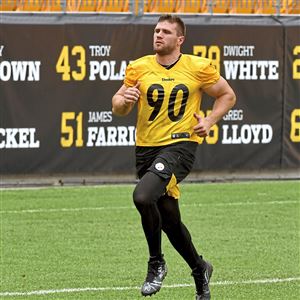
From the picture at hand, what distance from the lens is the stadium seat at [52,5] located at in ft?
56.4

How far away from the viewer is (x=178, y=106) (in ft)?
27.3

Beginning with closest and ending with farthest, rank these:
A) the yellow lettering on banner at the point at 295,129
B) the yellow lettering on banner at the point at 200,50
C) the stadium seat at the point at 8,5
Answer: the stadium seat at the point at 8,5 < the yellow lettering on banner at the point at 200,50 < the yellow lettering on banner at the point at 295,129

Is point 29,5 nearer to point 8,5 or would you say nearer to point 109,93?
point 8,5

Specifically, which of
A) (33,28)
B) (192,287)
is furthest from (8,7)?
(192,287)

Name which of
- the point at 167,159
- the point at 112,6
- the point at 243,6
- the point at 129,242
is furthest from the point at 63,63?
the point at 167,159

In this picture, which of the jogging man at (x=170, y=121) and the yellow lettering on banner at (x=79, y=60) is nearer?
the jogging man at (x=170, y=121)

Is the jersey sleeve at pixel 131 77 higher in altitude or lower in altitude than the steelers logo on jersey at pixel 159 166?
higher

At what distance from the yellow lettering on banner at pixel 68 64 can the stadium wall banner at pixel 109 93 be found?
0.02 meters

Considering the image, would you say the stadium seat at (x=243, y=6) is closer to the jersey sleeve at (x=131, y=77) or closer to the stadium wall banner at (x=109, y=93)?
the stadium wall banner at (x=109, y=93)

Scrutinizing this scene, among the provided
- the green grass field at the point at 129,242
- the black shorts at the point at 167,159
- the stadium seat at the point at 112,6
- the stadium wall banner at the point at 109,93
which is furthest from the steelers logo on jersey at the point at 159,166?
the stadium seat at the point at 112,6

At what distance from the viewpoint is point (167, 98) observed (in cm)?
830

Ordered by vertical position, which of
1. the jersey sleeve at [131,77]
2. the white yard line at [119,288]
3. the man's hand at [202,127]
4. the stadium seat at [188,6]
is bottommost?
the white yard line at [119,288]

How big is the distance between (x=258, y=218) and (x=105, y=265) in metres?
3.60

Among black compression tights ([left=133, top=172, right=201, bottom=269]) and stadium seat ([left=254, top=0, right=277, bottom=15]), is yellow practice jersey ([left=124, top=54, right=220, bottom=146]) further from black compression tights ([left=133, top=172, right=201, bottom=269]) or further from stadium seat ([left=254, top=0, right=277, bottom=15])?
stadium seat ([left=254, top=0, right=277, bottom=15])
